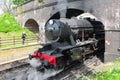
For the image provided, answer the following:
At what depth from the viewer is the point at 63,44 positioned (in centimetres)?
1055

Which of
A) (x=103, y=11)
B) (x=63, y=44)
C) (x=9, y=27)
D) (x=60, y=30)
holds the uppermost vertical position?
(x=103, y=11)

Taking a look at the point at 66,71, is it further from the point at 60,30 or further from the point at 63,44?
the point at 60,30

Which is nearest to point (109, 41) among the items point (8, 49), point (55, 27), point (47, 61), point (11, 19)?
point (55, 27)

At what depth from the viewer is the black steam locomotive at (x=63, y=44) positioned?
9.67m

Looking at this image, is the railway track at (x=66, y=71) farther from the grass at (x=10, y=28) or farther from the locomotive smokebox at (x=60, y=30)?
the grass at (x=10, y=28)

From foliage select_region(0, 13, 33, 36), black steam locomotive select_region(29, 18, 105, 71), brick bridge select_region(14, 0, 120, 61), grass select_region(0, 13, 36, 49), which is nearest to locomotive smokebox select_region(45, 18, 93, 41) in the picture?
black steam locomotive select_region(29, 18, 105, 71)

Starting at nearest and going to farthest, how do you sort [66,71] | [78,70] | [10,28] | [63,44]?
[63,44], [66,71], [78,70], [10,28]

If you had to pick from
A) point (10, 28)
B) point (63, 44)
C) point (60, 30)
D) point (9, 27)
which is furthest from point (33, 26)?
point (60, 30)

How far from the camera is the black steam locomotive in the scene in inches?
381

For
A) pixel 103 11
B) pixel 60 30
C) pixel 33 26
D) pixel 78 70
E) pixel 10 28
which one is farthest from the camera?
pixel 33 26

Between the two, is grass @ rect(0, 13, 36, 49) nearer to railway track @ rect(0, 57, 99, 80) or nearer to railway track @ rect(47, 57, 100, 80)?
railway track @ rect(0, 57, 99, 80)

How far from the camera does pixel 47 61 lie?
9398 millimetres

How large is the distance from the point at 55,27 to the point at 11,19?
18.0 metres

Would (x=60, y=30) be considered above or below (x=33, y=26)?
below
